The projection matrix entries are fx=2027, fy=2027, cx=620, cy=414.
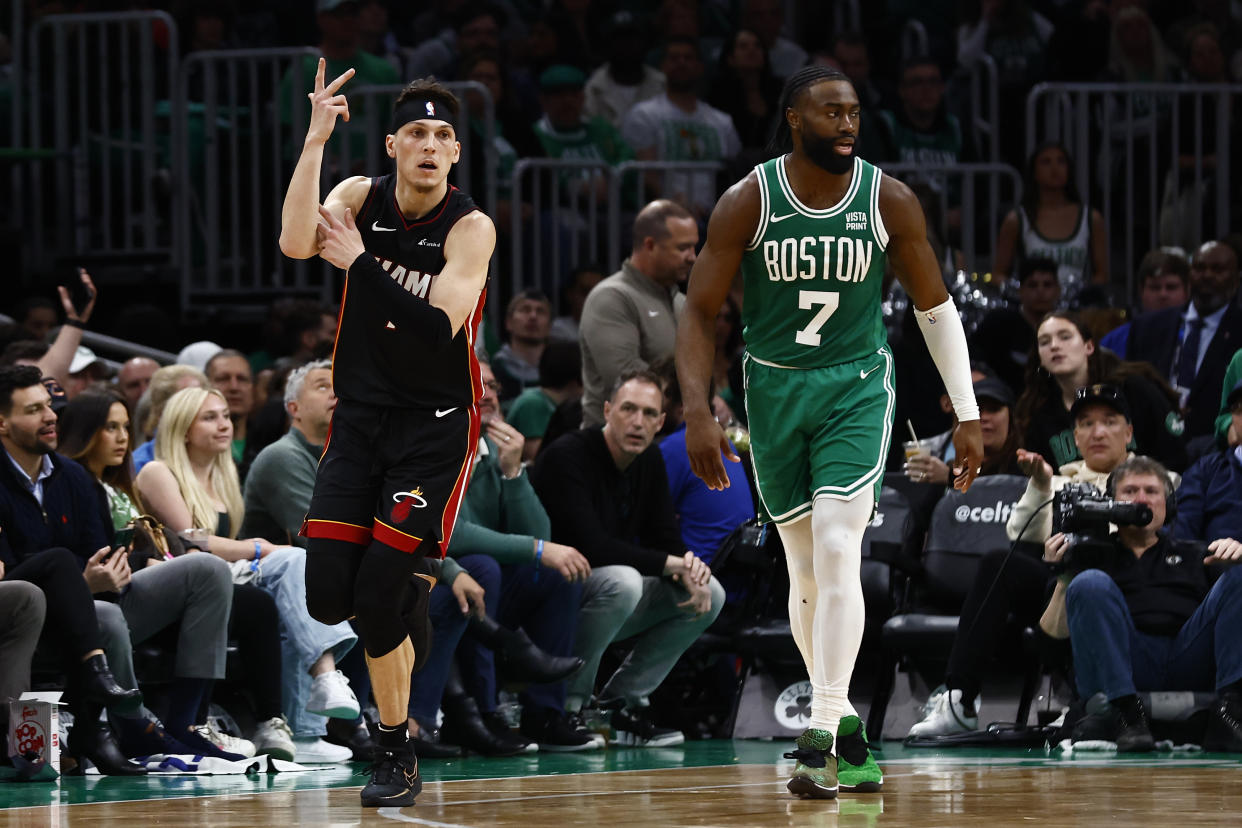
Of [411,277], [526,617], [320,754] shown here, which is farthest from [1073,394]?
[411,277]

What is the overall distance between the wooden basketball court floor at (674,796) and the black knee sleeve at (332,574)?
58cm

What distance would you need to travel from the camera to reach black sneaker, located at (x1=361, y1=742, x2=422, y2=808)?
5785 millimetres

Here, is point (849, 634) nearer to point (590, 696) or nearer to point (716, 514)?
point (590, 696)

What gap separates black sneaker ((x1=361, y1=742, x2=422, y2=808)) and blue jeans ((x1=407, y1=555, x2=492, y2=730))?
1963 millimetres

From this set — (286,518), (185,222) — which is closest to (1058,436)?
(286,518)

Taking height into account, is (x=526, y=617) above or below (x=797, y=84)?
below

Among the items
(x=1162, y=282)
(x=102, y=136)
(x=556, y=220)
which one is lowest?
(x=1162, y=282)

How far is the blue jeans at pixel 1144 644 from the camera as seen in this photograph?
Result: 8008 mm

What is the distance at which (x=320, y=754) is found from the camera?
307 inches

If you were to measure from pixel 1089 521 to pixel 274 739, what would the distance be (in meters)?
3.32

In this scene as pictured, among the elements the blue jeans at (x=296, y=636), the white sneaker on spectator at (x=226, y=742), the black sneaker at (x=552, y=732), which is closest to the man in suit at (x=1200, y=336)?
the black sneaker at (x=552, y=732)

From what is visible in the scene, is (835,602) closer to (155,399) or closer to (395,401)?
(395,401)

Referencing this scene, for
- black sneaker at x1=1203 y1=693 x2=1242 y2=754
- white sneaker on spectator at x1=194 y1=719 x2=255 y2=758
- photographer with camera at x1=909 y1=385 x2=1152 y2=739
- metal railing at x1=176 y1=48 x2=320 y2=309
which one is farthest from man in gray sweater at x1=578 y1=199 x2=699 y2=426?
black sneaker at x1=1203 y1=693 x2=1242 y2=754

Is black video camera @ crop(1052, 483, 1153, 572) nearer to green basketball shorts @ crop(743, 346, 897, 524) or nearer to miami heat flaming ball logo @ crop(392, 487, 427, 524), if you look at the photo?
green basketball shorts @ crop(743, 346, 897, 524)
